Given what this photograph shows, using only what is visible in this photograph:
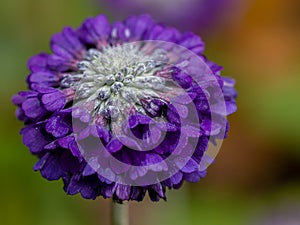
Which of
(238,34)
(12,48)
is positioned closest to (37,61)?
(12,48)

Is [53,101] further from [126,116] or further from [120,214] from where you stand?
[120,214]

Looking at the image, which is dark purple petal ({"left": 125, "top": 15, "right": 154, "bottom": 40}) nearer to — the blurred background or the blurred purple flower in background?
the blurred background

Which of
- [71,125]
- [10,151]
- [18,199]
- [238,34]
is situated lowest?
[18,199]

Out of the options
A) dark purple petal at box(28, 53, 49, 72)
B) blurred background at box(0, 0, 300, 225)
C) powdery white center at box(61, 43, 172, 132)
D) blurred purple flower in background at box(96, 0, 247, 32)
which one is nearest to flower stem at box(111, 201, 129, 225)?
powdery white center at box(61, 43, 172, 132)

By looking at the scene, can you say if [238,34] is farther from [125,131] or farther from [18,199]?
[125,131]

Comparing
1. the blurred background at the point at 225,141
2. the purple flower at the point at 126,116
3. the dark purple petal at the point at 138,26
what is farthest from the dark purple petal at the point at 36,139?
the blurred background at the point at 225,141

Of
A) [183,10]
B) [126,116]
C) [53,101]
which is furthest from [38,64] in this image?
[183,10]
